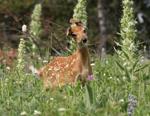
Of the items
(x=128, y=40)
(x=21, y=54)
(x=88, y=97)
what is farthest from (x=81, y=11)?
(x=88, y=97)

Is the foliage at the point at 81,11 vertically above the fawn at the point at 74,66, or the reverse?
the foliage at the point at 81,11

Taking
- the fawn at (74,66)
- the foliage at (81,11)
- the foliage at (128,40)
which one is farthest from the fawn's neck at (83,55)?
the foliage at (81,11)

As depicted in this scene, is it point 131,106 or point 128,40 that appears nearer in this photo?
point 131,106

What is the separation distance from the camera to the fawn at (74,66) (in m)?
7.39

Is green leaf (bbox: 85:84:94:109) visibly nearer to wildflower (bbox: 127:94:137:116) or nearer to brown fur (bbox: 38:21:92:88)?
wildflower (bbox: 127:94:137:116)

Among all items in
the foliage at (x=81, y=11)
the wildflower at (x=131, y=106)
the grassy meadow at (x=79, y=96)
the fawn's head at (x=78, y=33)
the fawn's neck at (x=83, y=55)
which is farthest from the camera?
the foliage at (x=81, y=11)

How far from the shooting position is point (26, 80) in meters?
8.24

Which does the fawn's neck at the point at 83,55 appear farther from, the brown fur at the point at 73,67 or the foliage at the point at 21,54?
the foliage at the point at 21,54

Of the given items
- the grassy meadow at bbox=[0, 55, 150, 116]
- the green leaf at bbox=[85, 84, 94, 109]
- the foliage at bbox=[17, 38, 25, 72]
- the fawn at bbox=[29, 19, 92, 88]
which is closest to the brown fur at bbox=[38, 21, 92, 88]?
the fawn at bbox=[29, 19, 92, 88]

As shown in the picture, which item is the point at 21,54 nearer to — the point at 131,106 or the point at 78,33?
the point at 78,33

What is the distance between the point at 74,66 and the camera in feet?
25.2

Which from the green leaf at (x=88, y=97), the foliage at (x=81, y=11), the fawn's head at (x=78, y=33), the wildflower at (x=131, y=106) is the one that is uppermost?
the foliage at (x=81, y=11)

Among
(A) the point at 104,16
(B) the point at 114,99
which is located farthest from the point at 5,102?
(A) the point at 104,16

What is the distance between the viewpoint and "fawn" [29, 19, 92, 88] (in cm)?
739
